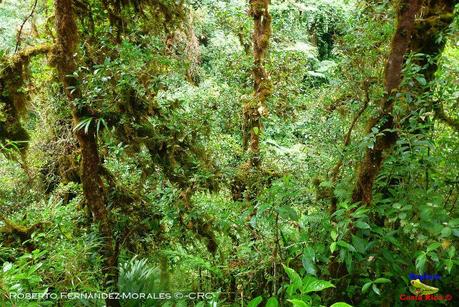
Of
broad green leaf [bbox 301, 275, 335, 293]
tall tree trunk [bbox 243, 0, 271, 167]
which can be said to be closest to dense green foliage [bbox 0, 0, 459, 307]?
broad green leaf [bbox 301, 275, 335, 293]

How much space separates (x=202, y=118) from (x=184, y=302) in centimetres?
180

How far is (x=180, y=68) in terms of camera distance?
11.9 feet

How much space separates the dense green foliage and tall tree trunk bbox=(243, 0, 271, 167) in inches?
42.2

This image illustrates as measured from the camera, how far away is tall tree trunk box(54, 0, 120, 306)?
3.15 meters

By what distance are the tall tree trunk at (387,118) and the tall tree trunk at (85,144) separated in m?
2.11

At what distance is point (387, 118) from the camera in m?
2.49

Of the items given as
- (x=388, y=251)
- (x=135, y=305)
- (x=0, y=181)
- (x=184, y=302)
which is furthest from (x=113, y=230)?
(x=0, y=181)

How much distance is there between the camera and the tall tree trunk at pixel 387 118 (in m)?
2.38

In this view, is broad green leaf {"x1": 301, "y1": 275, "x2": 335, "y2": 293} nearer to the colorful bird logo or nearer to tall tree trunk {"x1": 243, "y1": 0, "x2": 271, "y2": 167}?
the colorful bird logo

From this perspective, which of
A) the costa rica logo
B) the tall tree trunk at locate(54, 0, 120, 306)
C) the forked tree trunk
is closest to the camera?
the costa rica logo

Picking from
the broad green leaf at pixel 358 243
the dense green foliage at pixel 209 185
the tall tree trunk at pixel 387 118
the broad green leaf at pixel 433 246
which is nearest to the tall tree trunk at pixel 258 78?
the dense green foliage at pixel 209 185

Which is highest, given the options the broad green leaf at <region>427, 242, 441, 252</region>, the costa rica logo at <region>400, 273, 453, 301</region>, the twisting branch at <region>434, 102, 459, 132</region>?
the twisting branch at <region>434, 102, 459, 132</region>

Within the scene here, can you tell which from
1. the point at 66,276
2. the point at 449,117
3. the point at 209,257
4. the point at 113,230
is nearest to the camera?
the point at 66,276

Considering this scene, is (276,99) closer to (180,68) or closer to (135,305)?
(180,68)
